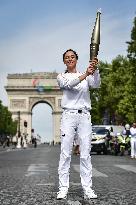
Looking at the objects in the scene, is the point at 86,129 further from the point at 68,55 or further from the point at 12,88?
the point at 12,88

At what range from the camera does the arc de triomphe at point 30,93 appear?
434 ft

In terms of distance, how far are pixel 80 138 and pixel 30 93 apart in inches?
5161

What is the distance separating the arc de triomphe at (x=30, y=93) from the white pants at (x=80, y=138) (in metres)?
122

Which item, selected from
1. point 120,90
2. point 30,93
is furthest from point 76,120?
point 30,93

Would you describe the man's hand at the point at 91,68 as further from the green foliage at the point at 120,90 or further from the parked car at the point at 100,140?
the green foliage at the point at 120,90

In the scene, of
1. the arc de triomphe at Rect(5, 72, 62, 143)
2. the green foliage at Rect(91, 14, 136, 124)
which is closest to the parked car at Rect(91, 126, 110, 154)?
the green foliage at Rect(91, 14, 136, 124)

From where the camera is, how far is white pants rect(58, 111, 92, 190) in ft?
25.2

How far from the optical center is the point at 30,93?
138 m

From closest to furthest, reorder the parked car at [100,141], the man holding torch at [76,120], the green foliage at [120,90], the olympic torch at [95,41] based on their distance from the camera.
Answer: the olympic torch at [95,41] → the man holding torch at [76,120] → the parked car at [100,141] → the green foliage at [120,90]

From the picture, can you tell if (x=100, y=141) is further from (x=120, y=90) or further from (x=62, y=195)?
(x=120, y=90)

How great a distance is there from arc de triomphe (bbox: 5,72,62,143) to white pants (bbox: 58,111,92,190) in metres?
122

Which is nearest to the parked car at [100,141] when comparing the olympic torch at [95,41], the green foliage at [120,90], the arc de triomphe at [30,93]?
the green foliage at [120,90]

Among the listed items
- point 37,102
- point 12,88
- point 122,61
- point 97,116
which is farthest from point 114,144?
point 37,102

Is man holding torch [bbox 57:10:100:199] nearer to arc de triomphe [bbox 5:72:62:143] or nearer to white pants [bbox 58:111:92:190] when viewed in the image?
white pants [bbox 58:111:92:190]
